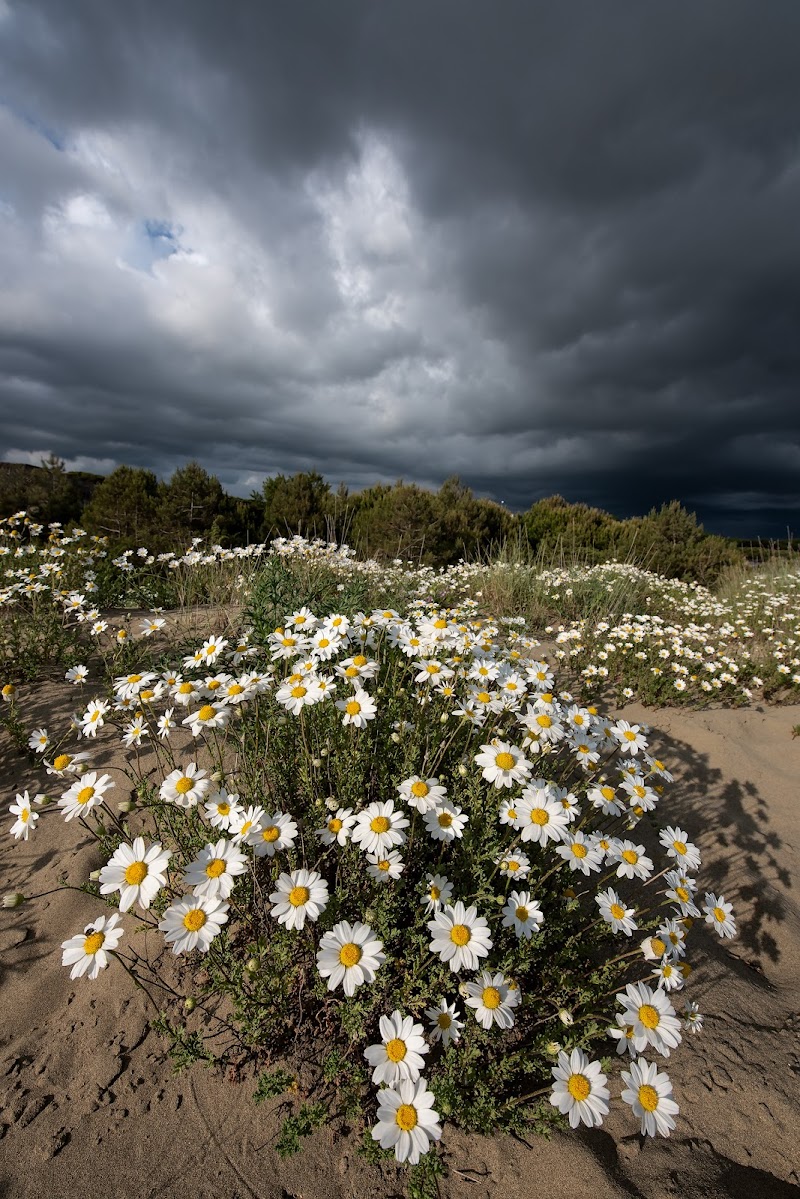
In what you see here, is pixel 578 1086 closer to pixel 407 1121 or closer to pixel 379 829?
pixel 407 1121

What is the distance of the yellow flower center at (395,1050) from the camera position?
4.17 ft

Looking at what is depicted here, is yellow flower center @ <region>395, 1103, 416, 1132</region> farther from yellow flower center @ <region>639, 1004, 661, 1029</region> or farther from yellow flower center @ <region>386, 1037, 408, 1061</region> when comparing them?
yellow flower center @ <region>639, 1004, 661, 1029</region>

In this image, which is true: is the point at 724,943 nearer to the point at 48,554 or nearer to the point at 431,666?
the point at 431,666

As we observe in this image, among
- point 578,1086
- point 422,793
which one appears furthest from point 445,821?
point 578,1086

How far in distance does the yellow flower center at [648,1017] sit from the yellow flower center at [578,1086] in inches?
9.2

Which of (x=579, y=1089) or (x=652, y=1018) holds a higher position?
(x=652, y=1018)

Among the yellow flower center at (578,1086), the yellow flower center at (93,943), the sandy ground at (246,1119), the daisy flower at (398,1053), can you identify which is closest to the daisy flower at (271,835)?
the yellow flower center at (93,943)

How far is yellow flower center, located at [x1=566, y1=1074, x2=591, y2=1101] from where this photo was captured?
1297 millimetres

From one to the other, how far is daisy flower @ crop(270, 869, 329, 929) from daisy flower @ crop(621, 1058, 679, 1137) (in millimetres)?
930

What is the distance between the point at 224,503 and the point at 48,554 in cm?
608

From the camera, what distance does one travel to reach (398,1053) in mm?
1273

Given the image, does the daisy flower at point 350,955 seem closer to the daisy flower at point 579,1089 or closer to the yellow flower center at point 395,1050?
the yellow flower center at point 395,1050

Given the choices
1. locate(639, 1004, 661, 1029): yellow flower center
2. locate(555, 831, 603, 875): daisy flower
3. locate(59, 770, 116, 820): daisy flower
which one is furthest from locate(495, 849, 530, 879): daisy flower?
locate(59, 770, 116, 820): daisy flower

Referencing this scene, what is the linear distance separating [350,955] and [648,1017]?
907 millimetres
